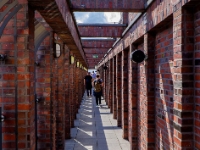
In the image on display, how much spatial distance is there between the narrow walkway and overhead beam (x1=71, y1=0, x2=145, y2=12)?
344 centimetres

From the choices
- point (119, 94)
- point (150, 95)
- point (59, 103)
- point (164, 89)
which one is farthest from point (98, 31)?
point (164, 89)

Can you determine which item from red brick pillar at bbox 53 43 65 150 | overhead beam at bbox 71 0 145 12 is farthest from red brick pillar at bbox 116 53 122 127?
overhead beam at bbox 71 0 145 12

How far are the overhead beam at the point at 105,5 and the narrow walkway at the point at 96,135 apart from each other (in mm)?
3436

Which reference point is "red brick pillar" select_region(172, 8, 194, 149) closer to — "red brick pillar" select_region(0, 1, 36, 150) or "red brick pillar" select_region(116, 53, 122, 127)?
"red brick pillar" select_region(0, 1, 36, 150)

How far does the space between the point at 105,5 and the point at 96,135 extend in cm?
429

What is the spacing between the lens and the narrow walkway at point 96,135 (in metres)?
6.41

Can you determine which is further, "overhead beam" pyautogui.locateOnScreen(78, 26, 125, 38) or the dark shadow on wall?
"overhead beam" pyautogui.locateOnScreen(78, 26, 125, 38)

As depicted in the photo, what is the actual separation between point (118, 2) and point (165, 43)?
1200 millimetres

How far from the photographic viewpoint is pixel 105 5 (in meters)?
4.31

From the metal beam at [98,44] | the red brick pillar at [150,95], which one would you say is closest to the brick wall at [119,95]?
the metal beam at [98,44]

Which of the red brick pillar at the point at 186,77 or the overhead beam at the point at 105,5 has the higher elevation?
the overhead beam at the point at 105,5

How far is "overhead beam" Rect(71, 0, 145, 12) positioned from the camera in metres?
4.29

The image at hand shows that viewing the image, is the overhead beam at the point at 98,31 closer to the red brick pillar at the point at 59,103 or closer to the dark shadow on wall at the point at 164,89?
the red brick pillar at the point at 59,103

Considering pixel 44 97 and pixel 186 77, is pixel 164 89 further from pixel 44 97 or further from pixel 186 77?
pixel 44 97
